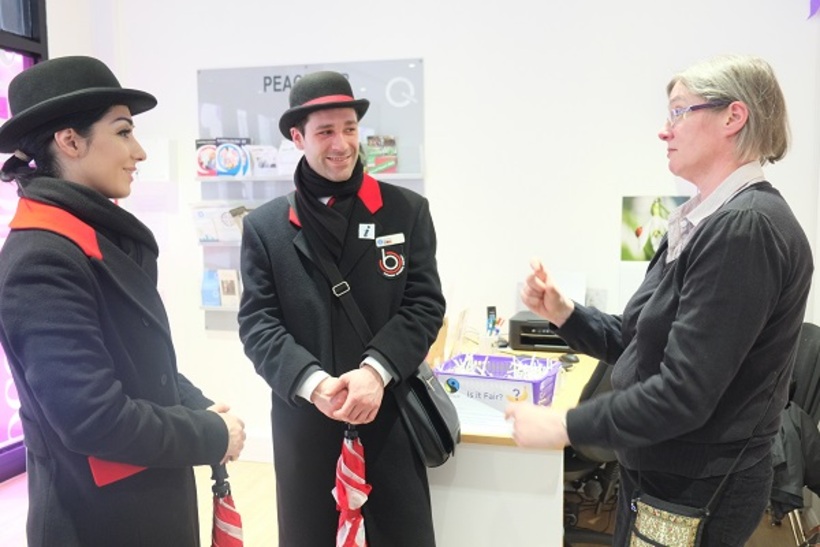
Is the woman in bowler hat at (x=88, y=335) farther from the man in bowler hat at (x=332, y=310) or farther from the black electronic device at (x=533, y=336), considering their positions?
the black electronic device at (x=533, y=336)

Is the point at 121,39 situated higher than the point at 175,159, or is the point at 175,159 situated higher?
the point at 121,39

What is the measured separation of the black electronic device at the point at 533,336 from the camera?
122 inches

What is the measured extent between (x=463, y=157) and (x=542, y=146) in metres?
0.40

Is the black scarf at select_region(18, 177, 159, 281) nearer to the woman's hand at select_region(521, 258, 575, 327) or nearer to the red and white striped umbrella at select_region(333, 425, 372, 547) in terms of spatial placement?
the red and white striped umbrella at select_region(333, 425, 372, 547)

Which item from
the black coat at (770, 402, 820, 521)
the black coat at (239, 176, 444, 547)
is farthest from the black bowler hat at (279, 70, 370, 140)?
the black coat at (770, 402, 820, 521)

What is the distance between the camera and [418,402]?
67.9 inches

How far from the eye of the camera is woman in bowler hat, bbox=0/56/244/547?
1126 millimetres

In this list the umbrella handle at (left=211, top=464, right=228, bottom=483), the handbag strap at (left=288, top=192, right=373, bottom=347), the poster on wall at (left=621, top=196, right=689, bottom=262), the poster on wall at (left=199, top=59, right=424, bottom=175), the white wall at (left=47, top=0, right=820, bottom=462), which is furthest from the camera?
the poster on wall at (left=199, top=59, right=424, bottom=175)

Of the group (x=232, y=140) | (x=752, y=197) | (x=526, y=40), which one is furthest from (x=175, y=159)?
(x=752, y=197)

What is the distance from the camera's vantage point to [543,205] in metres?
3.37

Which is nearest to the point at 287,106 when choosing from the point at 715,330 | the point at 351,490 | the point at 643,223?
the point at 643,223

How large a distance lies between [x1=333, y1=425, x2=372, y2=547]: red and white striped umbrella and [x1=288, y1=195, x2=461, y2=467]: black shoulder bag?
148 millimetres

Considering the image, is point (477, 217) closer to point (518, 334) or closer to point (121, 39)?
point (518, 334)

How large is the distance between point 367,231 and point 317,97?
38 cm
